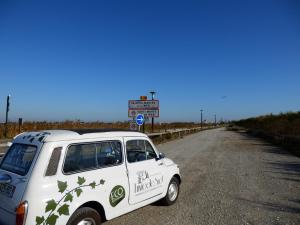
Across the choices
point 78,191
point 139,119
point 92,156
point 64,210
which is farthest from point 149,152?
point 139,119

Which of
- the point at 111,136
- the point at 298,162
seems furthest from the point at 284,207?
the point at 298,162

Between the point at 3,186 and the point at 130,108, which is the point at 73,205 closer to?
the point at 3,186

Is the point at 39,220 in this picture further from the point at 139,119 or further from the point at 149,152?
the point at 139,119

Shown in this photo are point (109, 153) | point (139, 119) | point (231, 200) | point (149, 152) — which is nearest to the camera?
point (109, 153)

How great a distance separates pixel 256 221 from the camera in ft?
16.4

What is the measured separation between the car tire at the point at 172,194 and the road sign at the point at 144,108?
12.5m

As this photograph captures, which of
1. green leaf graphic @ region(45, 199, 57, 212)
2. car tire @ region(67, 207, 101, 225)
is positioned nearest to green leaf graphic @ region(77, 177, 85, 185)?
car tire @ region(67, 207, 101, 225)

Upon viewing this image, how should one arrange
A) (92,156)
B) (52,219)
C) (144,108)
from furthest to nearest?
(144,108), (92,156), (52,219)

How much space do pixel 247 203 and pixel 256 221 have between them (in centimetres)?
110

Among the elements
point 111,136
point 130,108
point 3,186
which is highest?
point 130,108

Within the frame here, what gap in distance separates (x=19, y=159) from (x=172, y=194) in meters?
3.51

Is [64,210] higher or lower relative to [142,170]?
lower

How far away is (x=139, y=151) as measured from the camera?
5258 mm

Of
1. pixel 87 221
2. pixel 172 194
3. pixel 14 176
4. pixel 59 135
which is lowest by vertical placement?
pixel 172 194
